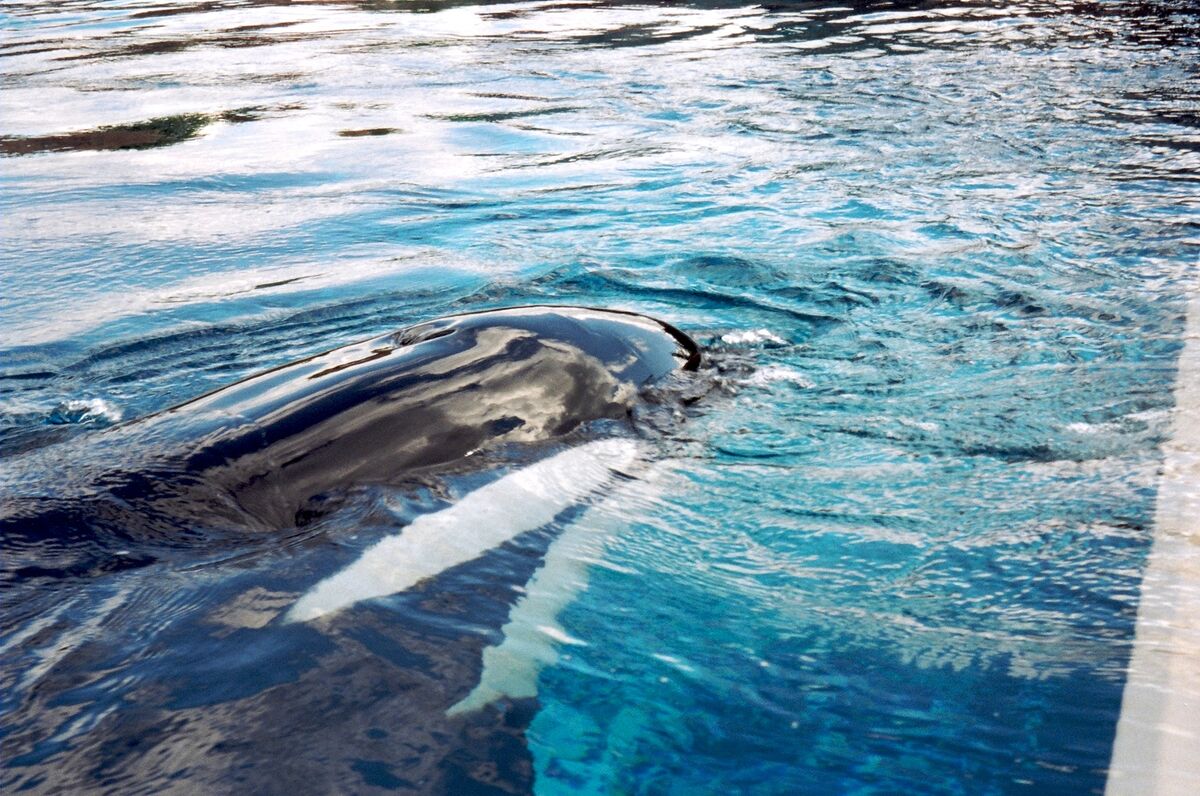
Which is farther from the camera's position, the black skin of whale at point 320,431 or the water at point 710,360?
the black skin of whale at point 320,431

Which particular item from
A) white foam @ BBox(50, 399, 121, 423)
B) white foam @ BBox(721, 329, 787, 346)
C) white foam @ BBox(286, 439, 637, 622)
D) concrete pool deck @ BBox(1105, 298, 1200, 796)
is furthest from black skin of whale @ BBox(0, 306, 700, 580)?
concrete pool deck @ BBox(1105, 298, 1200, 796)

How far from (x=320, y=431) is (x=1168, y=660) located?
6.29 feet

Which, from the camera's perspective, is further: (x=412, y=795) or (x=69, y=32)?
(x=69, y=32)

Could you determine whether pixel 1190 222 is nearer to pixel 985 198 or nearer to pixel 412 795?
pixel 985 198

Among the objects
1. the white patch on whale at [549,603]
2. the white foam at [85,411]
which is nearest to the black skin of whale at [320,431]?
the white patch on whale at [549,603]

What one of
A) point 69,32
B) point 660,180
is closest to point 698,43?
point 660,180

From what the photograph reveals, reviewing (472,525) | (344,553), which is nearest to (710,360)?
(472,525)

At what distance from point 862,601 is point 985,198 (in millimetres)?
4056

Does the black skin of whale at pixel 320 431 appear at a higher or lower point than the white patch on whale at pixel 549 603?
higher

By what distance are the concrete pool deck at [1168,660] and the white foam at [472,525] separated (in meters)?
1.32

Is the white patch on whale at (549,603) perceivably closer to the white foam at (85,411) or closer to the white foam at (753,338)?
the white foam at (753,338)

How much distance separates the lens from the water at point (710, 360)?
6.86ft

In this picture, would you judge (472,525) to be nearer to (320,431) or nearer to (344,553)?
(344,553)

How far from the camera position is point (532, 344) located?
3539mm
